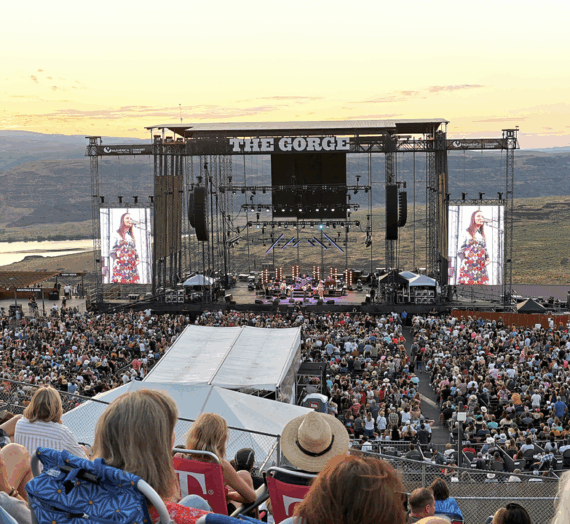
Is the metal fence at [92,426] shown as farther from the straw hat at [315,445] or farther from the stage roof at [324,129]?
the stage roof at [324,129]

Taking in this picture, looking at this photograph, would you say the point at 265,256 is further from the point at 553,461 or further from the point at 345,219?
the point at 553,461

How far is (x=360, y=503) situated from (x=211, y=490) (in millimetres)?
2350

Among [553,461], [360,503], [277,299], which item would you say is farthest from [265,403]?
[277,299]

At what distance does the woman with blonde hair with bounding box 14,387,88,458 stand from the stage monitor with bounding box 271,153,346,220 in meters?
32.7

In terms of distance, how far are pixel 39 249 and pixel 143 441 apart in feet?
375

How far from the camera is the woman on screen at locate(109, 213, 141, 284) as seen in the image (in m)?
32.5

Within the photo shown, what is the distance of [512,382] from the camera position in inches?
658

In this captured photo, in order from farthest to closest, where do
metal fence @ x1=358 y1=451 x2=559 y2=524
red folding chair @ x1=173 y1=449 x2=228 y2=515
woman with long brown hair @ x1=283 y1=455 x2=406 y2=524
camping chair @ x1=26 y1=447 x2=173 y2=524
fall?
metal fence @ x1=358 y1=451 x2=559 y2=524, red folding chair @ x1=173 y1=449 x2=228 y2=515, camping chair @ x1=26 y1=447 x2=173 y2=524, woman with long brown hair @ x1=283 y1=455 x2=406 y2=524

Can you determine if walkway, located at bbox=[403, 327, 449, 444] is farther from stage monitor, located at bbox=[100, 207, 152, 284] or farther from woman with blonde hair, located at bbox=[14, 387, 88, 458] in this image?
stage monitor, located at bbox=[100, 207, 152, 284]

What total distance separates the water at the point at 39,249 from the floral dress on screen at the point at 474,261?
68.9 metres

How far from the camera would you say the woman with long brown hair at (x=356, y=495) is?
2109 millimetres

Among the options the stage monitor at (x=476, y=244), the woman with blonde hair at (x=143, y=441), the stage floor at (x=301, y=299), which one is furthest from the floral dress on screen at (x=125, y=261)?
the woman with blonde hair at (x=143, y=441)

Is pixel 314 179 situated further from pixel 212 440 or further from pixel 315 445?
pixel 315 445

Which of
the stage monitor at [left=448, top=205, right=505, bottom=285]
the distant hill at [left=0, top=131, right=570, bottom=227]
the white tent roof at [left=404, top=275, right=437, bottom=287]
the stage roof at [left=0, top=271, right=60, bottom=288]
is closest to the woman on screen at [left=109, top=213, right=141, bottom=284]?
the stage roof at [left=0, top=271, right=60, bottom=288]
